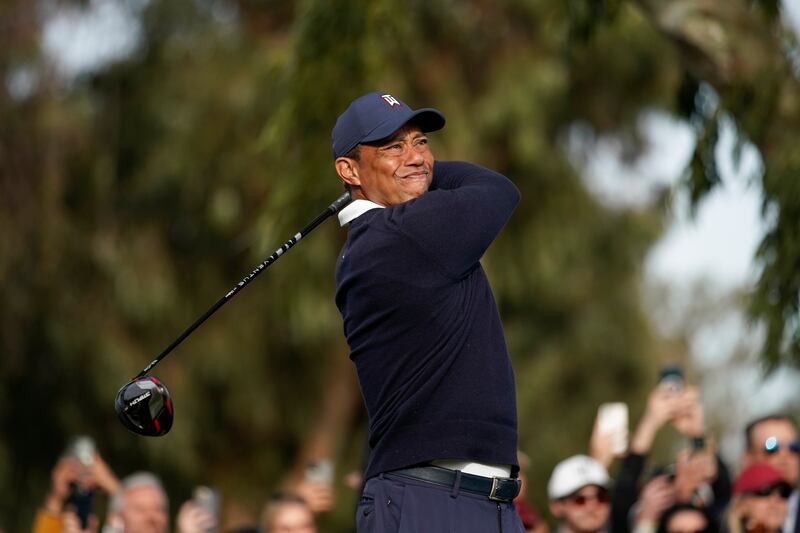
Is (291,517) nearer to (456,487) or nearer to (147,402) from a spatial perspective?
(147,402)

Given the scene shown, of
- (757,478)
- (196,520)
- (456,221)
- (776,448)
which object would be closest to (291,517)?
(196,520)

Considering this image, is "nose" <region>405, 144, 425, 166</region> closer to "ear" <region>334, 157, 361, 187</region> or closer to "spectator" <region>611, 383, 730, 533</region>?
"ear" <region>334, 157, 361, 187</region>

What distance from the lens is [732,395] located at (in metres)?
43.3

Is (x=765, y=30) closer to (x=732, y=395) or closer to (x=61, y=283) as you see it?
(x=61, y=283)

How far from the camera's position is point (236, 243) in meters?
16.6

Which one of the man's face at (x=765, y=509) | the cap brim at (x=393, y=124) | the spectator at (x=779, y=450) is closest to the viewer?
the cap brim at (x=393, y=124)

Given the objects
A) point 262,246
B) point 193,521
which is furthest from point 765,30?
point 193,521

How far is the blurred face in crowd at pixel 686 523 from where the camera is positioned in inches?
283

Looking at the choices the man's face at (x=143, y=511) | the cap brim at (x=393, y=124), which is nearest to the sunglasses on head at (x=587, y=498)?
the man's face at (x=143, y=511)

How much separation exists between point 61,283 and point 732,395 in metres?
30.5

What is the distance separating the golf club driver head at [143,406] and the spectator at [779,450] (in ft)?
11.5

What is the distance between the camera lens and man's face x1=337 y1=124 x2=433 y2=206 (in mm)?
4738

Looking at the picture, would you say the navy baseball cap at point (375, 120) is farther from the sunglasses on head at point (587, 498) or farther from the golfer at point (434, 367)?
the sunglasses on head at point (587, 498)

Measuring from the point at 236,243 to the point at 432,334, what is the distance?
12.2 m
